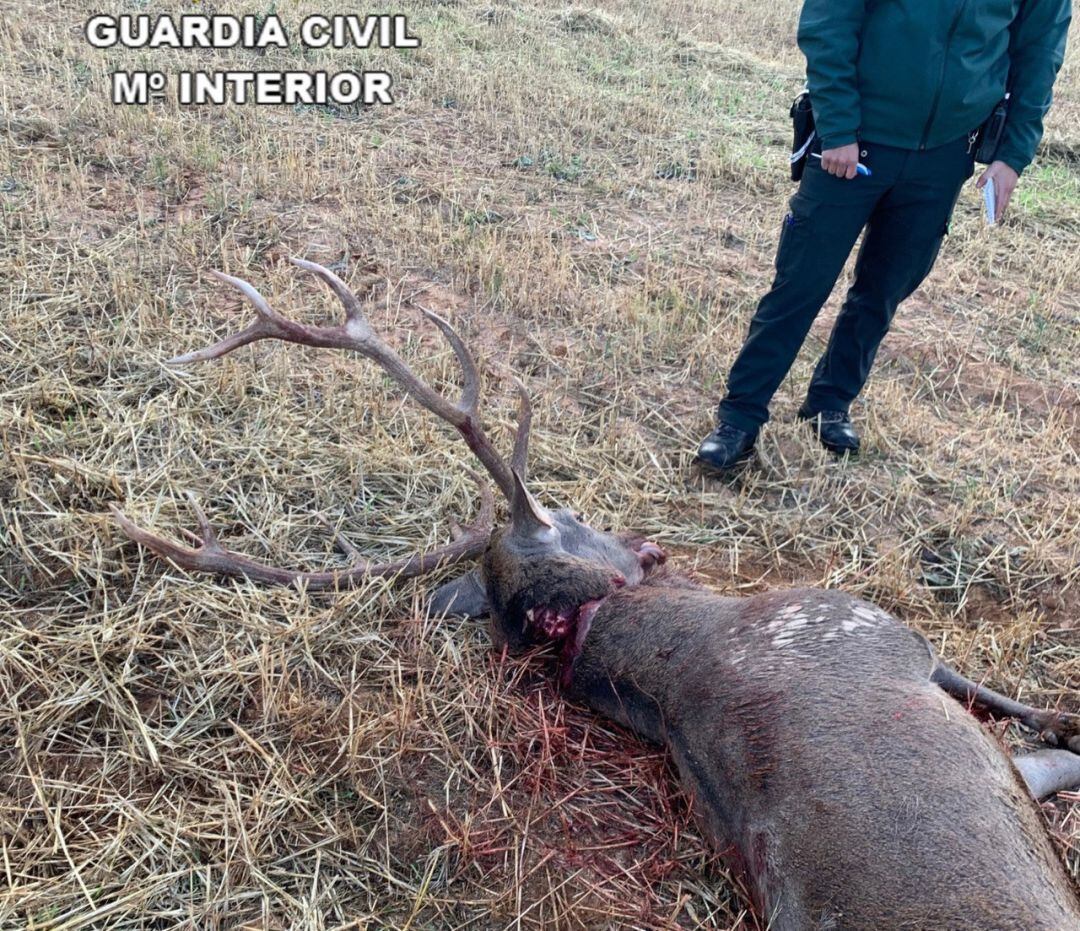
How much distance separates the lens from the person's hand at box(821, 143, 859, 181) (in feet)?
11.6

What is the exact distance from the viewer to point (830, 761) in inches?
91.3

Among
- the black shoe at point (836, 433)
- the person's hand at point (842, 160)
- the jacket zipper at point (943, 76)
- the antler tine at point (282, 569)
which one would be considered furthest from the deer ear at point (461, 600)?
the jacket zipper at point (943, 76)

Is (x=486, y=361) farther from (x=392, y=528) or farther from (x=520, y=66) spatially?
(x=520, y=66)

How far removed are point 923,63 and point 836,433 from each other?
1621 millimetres

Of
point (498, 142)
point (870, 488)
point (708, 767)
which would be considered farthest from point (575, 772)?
point (498, 142)

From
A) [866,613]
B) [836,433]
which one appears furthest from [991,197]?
[866,613]

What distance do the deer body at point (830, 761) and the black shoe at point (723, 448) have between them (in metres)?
1.26

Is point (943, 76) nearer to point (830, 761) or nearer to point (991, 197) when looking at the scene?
point (991, 197)

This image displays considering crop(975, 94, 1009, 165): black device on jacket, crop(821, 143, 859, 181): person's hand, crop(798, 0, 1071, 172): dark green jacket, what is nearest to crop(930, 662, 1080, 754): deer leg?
crop(821, 143, 859, 181): person's hand

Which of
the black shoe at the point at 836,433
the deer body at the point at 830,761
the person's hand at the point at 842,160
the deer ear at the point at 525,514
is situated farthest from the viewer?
the black shoe at the point at 836,433

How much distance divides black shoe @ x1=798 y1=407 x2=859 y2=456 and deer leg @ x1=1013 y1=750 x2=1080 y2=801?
1786 millimetres

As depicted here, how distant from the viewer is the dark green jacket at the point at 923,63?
341cm

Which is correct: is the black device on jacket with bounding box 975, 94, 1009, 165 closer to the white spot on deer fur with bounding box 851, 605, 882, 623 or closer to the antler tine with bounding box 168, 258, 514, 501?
the white spot on deer fur with bounding box 851, 605, 882, 623

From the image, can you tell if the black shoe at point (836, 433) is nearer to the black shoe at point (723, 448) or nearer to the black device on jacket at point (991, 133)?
the black shoe at point (723, 448)
